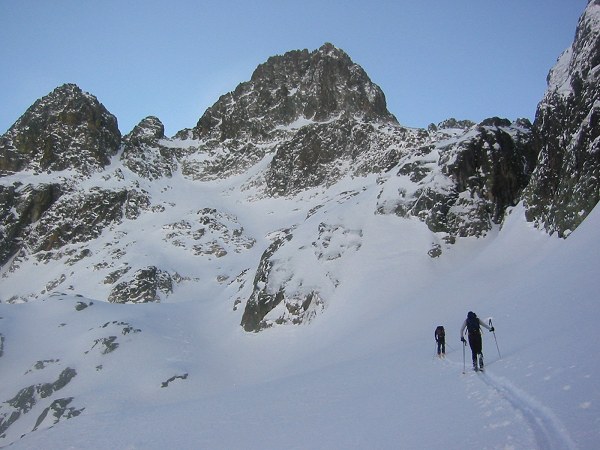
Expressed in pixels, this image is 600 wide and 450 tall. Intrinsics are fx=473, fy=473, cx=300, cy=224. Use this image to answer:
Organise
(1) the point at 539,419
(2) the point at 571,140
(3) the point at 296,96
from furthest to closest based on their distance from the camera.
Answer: (3) the point at 296,96 → (2) the point at 571,140 → (1) the point at 539,419

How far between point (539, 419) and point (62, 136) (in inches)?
4763

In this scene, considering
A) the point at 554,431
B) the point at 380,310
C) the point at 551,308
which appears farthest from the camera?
the point at 380,310

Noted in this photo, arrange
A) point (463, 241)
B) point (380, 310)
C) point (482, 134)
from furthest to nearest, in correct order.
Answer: point (482, 134)
point (463, 241)
point (380, 310)

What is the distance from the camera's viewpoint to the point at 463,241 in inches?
1449

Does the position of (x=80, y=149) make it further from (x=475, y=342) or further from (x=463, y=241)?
(x=475, y=342)

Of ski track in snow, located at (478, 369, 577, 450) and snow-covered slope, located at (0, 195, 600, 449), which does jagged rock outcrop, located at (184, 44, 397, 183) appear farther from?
ski track in snow, located at (478, 369, 577, 450)

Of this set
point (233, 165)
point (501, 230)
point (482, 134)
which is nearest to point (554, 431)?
point (501, 230)

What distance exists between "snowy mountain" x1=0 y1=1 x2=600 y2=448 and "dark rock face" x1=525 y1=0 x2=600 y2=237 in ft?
0.53

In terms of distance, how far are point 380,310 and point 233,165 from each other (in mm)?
88162

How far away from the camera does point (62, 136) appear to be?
110m

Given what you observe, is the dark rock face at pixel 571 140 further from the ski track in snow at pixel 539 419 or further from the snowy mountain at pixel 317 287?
the ski track in snow at pixel 539 419

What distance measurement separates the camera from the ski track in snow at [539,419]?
20.1ft

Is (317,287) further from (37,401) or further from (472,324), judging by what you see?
(472,324)

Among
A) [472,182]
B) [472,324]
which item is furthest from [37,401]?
[472,182]
